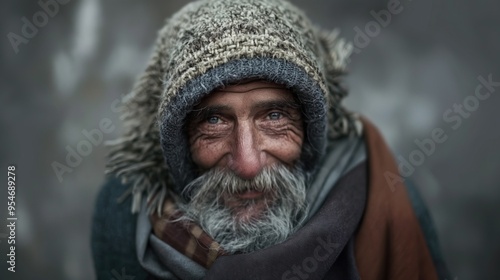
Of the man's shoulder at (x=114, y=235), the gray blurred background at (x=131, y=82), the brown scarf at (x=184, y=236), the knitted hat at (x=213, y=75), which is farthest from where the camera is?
the gray blurred background at (x=131, y=82)

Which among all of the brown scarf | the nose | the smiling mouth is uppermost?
the nose

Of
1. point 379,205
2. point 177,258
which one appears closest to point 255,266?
point 177,258

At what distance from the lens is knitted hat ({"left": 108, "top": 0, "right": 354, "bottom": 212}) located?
1.52m

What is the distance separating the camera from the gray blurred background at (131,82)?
2582 mm

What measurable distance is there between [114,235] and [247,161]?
0.70m

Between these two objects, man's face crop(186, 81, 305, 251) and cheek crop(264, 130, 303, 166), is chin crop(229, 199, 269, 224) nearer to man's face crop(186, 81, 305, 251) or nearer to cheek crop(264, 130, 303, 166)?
man's face crop(186, 81, 305, 251)

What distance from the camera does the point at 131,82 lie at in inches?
109

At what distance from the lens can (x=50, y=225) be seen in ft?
8.71

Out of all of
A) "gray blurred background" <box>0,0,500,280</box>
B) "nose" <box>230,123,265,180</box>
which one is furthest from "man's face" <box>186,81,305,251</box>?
"gray blurred background" <box>0,0,500,280</box>

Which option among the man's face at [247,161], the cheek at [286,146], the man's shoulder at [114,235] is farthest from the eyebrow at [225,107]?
the man's shoulder at [114,235]

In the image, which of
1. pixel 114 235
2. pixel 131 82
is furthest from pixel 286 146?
pixel 131 82

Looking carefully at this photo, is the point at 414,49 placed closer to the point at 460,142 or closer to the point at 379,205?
the point at 460,142

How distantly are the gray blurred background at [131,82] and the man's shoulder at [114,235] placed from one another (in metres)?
0.70

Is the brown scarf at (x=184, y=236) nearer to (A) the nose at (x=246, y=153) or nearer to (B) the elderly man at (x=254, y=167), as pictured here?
(B) the elderly man at (x=254, y=167)
